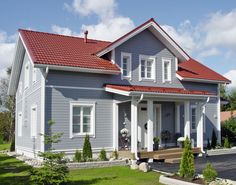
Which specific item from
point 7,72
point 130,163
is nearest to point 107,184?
point 130,163

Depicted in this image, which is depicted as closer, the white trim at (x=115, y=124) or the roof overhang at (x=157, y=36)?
the white trim at (x=115, y=124)

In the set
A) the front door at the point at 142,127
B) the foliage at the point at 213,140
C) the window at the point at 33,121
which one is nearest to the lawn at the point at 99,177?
the window at the point at 33,121

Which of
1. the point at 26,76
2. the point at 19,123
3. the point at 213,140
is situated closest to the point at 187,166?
the point at 213,140

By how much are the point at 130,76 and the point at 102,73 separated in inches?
77.3

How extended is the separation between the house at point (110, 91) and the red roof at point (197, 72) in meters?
0.12

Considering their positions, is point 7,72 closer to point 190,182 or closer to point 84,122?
point 84,122

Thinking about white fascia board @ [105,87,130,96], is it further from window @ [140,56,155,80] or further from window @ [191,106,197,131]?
window @ [191,106,197,131]

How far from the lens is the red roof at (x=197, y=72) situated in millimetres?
21205

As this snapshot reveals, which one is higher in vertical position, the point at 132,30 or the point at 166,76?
the point at 132,30

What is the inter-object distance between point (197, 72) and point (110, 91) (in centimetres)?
790

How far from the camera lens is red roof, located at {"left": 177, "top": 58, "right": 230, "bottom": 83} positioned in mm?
21205

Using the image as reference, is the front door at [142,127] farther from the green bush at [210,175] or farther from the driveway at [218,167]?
the green bush at [210,175]

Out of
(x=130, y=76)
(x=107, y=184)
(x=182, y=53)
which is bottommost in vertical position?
(x=107, y=184)

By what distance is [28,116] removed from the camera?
19.8 meters
